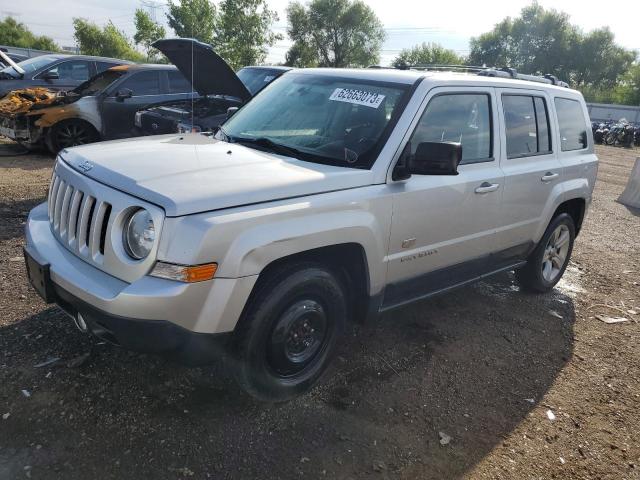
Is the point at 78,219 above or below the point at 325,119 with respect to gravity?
below

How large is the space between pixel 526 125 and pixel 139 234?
3259 mm

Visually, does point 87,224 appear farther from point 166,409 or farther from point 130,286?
point 166,409

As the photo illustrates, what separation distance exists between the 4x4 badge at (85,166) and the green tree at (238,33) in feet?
92.4

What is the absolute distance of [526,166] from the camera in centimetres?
418

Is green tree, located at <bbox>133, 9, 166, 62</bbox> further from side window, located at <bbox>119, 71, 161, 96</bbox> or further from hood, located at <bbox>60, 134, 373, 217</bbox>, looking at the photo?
hood, located at <bbox>60, 134, 373, 217</bbox>

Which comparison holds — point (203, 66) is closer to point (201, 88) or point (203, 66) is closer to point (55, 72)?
point (201, 88)

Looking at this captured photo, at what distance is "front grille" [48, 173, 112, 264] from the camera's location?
2.55 m

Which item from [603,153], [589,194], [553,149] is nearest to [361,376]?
[553,149]

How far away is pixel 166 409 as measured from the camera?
9.46ft

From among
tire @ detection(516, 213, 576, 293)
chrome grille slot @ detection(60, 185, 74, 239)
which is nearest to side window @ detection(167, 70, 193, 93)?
tire @ detection(516, 213, 576, 293)

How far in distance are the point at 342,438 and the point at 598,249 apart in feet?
18.4

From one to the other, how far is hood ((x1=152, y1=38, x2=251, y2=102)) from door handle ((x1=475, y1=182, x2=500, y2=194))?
9.90 ft

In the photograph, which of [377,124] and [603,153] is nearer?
Answer: [377,124]

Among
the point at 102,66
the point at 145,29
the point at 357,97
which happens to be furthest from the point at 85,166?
the point at 145,29
